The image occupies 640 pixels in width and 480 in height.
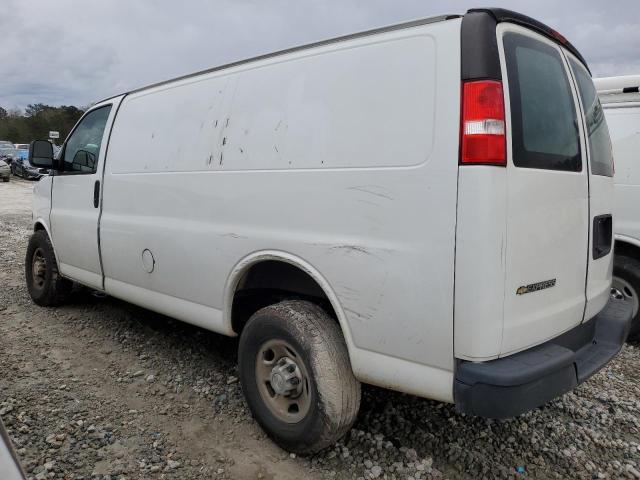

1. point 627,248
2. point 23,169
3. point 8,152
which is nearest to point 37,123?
point 8,152

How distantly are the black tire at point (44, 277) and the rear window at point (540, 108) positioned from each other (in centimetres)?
439

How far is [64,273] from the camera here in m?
4.62

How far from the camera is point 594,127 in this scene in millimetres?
2680

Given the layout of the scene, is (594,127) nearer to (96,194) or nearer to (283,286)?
(283,286)

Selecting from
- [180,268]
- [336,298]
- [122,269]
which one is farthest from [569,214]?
[122,269]

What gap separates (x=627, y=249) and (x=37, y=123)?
2084 inches

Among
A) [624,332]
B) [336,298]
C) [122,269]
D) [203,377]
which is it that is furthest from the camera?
[122,269]

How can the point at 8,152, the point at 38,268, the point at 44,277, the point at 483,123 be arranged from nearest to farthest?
the point at 483,123 → the point at 44,277 → the point at 38,268 → the point at 8,152

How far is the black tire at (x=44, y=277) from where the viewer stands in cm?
482

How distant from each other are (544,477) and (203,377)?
221 cm

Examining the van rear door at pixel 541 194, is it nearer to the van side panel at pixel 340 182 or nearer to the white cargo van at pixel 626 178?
the van side panel at pixel 340 182

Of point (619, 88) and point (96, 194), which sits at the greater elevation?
point (619, 88)

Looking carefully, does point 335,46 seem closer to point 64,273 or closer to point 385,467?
point 385,467

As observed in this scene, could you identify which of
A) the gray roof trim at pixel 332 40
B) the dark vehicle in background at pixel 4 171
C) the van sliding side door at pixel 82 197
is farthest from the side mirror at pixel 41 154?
the dark vehicle in background at pixel 4 171
